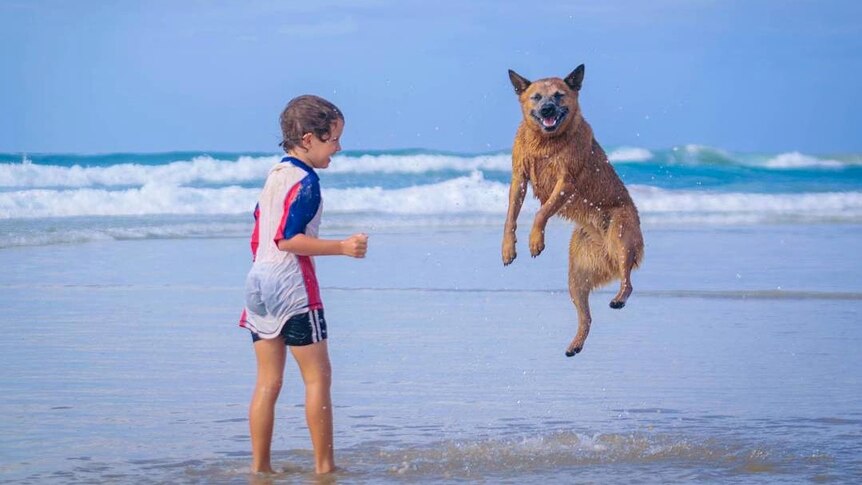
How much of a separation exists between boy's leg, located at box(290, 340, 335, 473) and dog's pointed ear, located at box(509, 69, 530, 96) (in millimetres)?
1225

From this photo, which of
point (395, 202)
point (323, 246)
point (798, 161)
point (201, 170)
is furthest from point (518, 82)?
point (798, 161)

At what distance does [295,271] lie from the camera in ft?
17.0

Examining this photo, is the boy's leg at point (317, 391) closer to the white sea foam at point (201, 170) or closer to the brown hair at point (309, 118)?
the brown hair at point (309, 118)

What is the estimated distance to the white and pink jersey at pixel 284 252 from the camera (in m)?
5.13

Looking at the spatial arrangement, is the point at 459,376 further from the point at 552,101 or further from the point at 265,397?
the point at 552,101

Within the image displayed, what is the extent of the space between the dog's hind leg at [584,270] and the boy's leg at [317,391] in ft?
4.21

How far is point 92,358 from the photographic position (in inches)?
315

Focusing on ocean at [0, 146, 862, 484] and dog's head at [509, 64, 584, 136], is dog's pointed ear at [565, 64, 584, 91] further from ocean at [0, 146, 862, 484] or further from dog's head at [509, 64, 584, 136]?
ocean at [0, 146, 862, 484]

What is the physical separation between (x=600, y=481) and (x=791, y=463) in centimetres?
84

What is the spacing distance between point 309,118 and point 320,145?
107 mm

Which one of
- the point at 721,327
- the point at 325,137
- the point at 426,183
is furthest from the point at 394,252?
the point at 426,183

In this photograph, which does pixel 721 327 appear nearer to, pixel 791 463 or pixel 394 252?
pixel 791 463

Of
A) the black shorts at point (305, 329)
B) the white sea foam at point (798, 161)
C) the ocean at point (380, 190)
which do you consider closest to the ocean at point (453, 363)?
the black shorts at point (305, 329)

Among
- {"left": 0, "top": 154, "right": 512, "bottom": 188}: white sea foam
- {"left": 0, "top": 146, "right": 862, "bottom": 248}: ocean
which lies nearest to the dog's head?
{"left": 0, "top": 146, "right": 862, "bottom": 248}: ocean
